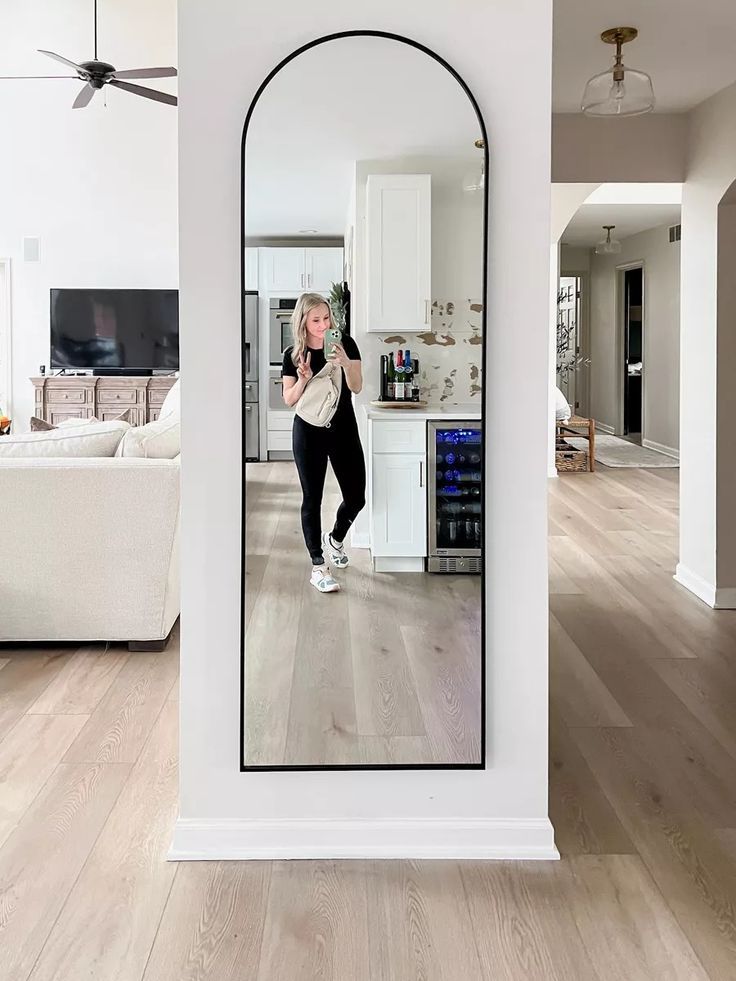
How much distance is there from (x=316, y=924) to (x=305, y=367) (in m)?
1.20

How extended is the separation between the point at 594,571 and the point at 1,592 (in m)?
3.05

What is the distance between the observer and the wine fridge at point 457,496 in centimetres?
231

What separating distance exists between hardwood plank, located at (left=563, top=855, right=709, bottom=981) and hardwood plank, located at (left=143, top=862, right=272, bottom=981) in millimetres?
669

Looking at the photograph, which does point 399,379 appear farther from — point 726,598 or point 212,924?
point 726,598

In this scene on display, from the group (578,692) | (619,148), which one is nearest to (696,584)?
(578,692)

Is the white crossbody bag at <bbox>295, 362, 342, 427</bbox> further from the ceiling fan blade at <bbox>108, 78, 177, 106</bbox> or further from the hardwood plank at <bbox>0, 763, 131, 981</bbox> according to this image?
the ceiling fan blade at <bbox>108, 78, 177, 106</bbox>

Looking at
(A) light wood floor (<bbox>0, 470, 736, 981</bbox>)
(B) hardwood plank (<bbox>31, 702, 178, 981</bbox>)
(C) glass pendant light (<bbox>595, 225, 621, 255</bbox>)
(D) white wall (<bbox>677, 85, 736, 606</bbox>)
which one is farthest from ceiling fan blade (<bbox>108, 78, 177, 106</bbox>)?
(C) glass pendant light (<bbox>595, 225, 621, 255</bbox>)

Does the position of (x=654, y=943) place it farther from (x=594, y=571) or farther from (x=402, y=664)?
(x=594, y=571)

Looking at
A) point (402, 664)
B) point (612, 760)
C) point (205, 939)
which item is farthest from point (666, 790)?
point (205, 939)

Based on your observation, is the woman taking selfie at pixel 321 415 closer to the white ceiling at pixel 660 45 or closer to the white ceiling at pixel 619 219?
the white ceiling at pixel 660 45

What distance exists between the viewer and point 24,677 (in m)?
3.59

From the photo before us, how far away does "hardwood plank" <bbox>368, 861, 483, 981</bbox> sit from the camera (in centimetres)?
189

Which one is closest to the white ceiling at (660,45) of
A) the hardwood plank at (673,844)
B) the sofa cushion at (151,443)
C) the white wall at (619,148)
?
the white wall at (619,148)

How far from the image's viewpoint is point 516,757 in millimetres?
2344
